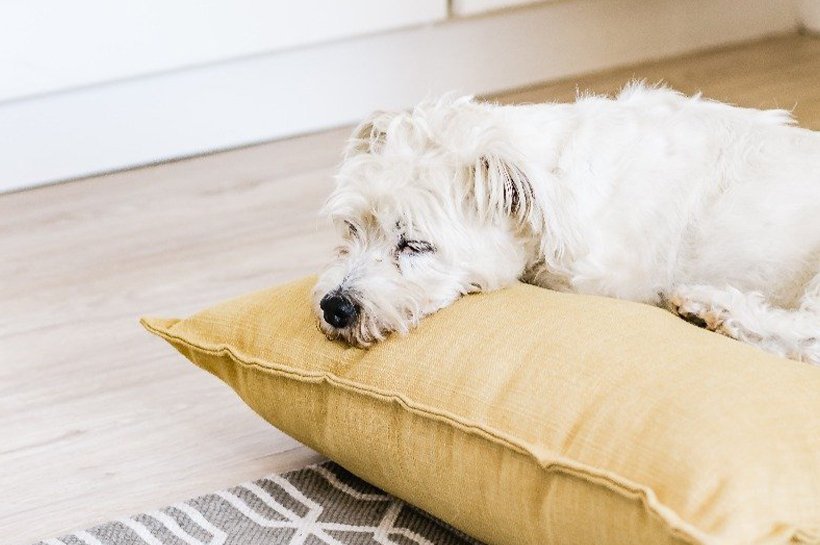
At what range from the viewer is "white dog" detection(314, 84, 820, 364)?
1.69 m

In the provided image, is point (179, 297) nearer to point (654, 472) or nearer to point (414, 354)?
point (414, 354)

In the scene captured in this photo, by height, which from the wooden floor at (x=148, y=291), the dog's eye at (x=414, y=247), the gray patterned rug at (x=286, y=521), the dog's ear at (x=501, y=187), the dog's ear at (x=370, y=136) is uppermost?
the dog's ear at (x=370, y=136)

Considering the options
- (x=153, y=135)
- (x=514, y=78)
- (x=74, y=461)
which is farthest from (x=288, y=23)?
(x=74, y=461)

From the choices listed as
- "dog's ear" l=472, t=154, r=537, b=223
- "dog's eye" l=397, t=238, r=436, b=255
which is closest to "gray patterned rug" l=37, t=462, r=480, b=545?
"dog's eye" l=397, t=238, r=436, b=255

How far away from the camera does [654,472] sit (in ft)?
4.15

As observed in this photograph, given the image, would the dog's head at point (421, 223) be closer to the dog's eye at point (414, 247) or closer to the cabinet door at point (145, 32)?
the dog's eye at point (414, 247)

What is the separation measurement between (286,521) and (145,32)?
1995 millimetres

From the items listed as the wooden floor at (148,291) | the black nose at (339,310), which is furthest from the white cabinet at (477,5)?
the black nose at (339,310)

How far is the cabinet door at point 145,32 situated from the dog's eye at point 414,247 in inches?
71.7

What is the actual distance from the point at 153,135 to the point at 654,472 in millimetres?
2540

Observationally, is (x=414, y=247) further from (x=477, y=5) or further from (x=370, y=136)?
(x=477, y=5)

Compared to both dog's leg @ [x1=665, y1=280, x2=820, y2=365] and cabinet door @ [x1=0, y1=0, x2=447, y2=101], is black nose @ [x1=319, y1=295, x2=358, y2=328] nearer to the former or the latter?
dog's leg @ [x1=665, y1=280, x2=820, y2=365]

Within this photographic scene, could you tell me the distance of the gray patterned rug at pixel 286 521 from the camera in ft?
5.40

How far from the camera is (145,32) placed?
3254 mm
